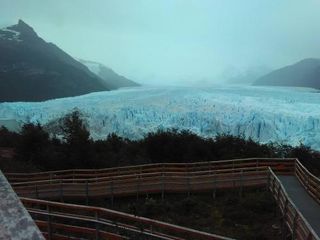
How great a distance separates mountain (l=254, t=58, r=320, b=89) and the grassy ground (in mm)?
83798

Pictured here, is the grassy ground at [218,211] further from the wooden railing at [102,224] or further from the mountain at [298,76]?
the mountain at [298,76]

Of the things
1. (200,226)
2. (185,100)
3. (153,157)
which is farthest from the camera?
(185,100)

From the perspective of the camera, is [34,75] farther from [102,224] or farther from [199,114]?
[102,224]

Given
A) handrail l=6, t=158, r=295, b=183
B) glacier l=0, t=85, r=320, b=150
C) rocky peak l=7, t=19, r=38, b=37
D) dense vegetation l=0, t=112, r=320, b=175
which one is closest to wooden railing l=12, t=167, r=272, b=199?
handrail l=6, t=158, r=295, b=183

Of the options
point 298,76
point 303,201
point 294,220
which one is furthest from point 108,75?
point 294,220

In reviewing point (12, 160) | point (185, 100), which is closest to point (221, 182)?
point (12, 160)

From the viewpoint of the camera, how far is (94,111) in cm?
5234

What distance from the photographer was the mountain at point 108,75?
151062 millimetres

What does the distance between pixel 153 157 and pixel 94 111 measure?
23.5 m

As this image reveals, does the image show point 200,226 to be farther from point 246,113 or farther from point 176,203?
point 246,113

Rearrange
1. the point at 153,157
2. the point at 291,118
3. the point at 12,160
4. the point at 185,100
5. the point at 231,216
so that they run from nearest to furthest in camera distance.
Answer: the point at 231,216 < the point at 12,160 < the point at 153,157 < the point at 291,118 < the point at 185,100

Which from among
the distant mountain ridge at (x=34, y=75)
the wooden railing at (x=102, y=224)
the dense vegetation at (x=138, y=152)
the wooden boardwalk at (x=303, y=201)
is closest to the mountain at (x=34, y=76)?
the distant mountain ridge at (x=34, y=75)

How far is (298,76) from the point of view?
106 metres

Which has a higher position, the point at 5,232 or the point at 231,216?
the point at 5,232
